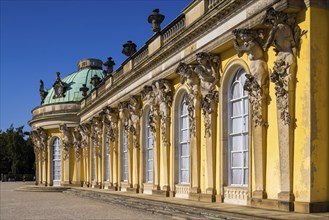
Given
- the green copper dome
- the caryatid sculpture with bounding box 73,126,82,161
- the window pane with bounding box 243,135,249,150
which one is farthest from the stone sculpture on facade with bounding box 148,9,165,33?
the green copper dome

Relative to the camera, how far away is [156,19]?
20891 mm

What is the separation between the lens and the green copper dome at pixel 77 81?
4000 cm

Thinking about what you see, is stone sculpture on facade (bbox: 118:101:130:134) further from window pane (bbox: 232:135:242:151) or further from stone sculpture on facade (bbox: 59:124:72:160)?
stone sculpture on facade (bbox: 59:124:72:160)

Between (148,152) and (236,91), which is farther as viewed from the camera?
(148,152)

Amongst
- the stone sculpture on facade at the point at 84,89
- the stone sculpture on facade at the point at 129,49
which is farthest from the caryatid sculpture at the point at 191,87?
the stone sculpture on facade at the point at 84,89

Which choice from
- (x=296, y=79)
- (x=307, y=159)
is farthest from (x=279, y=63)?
(x=307, y=159)

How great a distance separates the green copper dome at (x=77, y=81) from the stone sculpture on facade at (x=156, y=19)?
A: 1993cm

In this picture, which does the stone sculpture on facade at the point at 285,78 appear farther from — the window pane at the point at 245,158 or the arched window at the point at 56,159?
→ the arched window at the point at 56,159

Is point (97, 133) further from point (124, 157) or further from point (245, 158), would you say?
point (245, 158)

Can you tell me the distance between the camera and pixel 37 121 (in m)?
40.2

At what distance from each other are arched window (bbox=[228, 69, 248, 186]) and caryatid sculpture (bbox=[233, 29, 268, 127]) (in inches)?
46.3

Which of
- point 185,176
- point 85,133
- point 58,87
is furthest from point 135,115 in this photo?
point 58,87

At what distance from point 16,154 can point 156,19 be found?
48434 millimetres

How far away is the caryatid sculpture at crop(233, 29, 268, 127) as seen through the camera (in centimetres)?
1190
